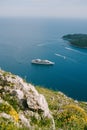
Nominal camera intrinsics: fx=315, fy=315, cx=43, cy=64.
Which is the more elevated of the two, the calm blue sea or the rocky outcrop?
the rocky outcrop

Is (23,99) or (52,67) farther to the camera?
(52,67)

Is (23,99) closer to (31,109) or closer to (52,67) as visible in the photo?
(31,109)

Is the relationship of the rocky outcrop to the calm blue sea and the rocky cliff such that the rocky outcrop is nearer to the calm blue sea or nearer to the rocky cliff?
the rocky cliff

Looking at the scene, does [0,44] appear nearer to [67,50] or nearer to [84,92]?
[67,50]

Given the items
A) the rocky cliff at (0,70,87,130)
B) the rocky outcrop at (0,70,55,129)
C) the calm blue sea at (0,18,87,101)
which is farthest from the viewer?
the calm blue sea at (0,18,87,101)

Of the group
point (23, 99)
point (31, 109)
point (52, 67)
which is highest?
point (23, 99)

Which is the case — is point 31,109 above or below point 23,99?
below

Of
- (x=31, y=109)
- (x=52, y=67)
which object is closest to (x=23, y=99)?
(x=31, y=109)

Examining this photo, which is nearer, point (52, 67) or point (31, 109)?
point (31, 109)

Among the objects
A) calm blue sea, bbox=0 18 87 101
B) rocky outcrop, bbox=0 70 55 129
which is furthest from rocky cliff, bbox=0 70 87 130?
calm blue sea, bbox=0 18 87 101

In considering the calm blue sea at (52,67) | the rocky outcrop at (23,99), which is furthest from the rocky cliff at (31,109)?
the calm blue sea at (52,67)

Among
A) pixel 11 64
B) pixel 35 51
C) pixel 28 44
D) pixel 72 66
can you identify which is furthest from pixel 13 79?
pixel 28 44

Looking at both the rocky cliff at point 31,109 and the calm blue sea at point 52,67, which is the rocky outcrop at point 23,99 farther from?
the calm blue sea at point 52,67
